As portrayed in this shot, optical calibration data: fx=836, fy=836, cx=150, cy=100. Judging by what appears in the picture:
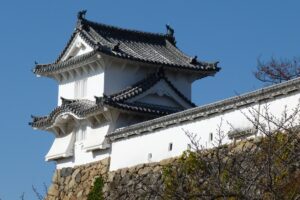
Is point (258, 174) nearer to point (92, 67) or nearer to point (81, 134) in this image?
point (81, 134)

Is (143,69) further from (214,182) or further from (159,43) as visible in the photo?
(214,182)

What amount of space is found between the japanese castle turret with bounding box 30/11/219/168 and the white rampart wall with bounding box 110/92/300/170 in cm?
80

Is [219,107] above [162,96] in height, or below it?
below

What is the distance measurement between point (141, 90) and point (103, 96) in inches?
51.3

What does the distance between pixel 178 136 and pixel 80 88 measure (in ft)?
18.1


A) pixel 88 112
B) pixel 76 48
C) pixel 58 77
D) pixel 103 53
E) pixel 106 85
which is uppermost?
pixel 76 48

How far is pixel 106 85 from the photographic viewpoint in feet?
73.2

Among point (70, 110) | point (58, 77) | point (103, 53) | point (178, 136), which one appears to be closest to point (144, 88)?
point (103, 53)

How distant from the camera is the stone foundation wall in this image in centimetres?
1888

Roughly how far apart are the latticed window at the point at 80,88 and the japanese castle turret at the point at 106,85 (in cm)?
3

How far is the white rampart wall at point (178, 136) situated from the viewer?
623 inches

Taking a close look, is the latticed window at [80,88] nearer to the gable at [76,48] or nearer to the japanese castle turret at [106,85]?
the japanese castle turret at [106,85]

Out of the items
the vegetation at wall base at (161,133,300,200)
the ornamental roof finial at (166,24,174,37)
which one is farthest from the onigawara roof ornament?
the vegetation at wall base at (161,133,300,200)

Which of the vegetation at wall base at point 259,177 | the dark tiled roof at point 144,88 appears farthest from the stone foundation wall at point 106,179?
the vegetation at wall base at point 259,177
